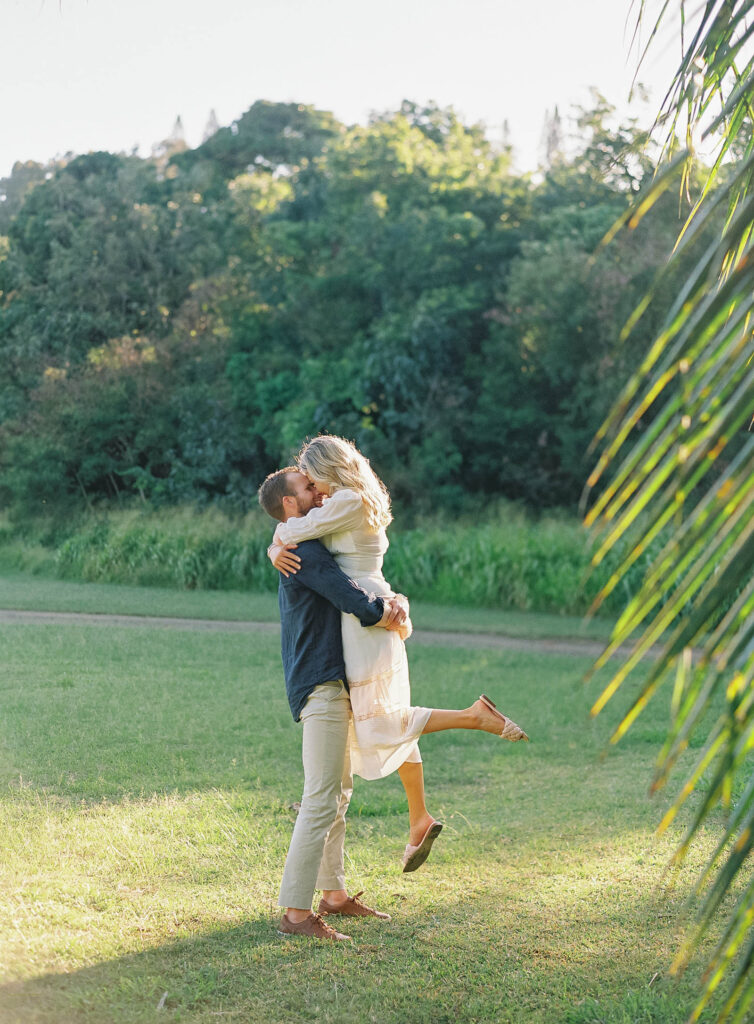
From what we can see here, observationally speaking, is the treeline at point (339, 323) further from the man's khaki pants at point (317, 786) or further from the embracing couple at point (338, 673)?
the man's khaki pants at point (317, 786)

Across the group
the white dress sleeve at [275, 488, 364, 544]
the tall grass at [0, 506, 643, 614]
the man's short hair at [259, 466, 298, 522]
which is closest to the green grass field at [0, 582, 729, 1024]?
the white dress sleeve at [275, 488, 364, 544]

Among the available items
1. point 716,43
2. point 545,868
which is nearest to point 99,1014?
point 545,868

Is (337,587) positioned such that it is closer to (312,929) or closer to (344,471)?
(344,471)

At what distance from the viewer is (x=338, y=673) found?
13.3ft

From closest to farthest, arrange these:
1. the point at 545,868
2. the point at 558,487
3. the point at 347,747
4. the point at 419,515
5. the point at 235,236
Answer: the point at 347,747
the point at 545,868
the point at 419,515
the point at 558,487
the point at 235,236

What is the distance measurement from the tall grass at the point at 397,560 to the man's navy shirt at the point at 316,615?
11.1 m

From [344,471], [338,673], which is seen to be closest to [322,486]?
[344,471]

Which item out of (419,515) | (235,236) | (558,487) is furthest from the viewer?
(235,236)

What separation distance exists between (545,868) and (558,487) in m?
18.6

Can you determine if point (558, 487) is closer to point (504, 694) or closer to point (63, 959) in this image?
point (504, 694)

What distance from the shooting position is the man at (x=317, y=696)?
3982mm

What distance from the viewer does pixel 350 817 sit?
19.7 feet

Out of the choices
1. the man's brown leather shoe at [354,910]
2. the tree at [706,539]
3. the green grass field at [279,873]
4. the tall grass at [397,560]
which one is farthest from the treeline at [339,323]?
the tree at [706,539]

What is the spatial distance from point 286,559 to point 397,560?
42.8ft
